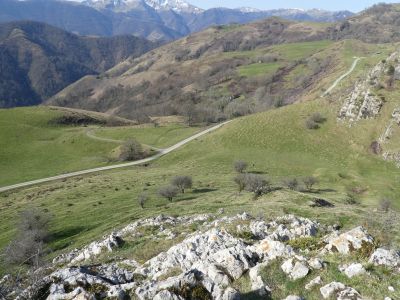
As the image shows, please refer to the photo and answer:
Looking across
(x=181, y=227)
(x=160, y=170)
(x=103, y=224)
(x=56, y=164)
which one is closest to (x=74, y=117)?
(x=56, y=164)

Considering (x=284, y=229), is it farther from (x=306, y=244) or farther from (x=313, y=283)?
(x=313, y=283)

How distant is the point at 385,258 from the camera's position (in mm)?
17875

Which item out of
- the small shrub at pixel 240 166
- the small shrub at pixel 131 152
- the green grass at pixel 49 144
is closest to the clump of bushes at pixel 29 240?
the small shrub at pixel 240 166

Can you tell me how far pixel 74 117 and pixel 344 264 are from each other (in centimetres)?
16020

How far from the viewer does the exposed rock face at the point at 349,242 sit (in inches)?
792

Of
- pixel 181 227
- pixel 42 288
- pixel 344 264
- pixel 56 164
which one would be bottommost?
pixel 56 164

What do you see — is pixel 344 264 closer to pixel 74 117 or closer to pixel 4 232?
pixel 4 232

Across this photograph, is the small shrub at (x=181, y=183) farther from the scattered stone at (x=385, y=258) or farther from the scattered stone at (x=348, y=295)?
the scattered stone at (x=348, y=295)

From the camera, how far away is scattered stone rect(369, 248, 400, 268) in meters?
17.6

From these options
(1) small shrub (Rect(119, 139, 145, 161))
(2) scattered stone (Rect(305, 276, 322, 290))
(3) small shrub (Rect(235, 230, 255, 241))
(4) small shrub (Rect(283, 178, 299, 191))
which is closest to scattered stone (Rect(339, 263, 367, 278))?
(2) scattered stone (Rect(305, 276, 322, 290))

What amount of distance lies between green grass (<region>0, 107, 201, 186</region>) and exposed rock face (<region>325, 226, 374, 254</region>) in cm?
9017

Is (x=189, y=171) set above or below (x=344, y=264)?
below

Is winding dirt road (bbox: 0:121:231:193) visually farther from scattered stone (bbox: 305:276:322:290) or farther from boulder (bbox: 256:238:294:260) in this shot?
scattered stone (bbox: 305:276:322:290)

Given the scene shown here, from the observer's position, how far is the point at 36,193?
8269 centimetres
